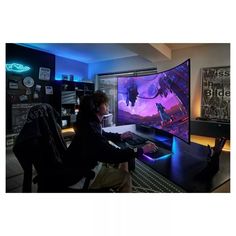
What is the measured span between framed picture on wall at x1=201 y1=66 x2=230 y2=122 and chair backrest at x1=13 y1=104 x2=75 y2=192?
1.15 m

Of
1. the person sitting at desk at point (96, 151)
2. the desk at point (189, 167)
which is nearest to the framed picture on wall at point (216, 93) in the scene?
the desk at point (189, 167)

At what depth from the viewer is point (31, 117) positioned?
3.28 ft

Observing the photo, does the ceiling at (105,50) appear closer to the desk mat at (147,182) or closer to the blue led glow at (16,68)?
the blue led glow at (16,68)

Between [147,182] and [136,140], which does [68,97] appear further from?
[147,182]

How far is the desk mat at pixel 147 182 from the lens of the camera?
1.10 meters

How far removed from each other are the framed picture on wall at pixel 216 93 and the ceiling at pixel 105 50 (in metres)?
0.31

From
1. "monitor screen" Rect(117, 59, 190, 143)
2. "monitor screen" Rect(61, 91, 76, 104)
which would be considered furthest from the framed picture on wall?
"monitor screen" Rect(61, 91, 76, 104)

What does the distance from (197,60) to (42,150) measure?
1.38 meters

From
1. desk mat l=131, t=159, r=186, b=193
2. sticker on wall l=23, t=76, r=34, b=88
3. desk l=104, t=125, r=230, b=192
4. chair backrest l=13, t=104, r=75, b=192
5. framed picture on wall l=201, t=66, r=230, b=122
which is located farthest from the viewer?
framed picture on wall l=201, t=66, r=230, b=122

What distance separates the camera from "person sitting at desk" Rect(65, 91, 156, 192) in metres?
1.01

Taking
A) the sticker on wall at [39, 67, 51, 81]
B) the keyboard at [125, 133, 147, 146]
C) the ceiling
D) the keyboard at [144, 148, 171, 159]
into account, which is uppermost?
the ceiling

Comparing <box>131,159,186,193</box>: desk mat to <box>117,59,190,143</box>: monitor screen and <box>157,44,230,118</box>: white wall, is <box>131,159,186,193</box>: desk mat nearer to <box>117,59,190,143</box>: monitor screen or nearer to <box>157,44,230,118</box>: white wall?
<box>117,59,190,143</box>: monitor screen

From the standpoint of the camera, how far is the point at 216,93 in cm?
142
